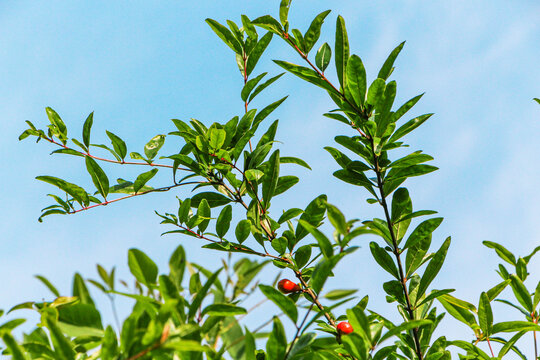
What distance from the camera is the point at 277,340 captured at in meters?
A: 1.12

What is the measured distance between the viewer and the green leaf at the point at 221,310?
1035 mm

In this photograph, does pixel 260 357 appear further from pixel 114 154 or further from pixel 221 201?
pixel 114 154

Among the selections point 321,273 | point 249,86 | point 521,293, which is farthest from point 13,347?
point 521,293

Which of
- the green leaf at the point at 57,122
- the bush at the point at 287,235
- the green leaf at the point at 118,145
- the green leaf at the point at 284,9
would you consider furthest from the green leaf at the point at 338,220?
the green leaf at the point at 57,122

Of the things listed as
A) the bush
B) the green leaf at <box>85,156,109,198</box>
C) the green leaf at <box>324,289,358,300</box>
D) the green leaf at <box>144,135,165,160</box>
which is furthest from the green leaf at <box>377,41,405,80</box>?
the green leaf at <box>85,156,109,198</box>

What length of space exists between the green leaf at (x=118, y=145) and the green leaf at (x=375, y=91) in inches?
51.8

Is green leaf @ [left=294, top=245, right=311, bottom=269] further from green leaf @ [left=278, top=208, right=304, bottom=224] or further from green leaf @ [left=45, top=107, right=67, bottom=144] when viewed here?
green leaf @ [left=45, top=107, right=67, bottom=144]

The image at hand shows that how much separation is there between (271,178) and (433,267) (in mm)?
742

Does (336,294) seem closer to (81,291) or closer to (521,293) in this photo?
(81,291)

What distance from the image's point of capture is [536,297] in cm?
211

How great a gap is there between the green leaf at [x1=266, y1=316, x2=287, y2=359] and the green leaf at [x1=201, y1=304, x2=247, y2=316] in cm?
11

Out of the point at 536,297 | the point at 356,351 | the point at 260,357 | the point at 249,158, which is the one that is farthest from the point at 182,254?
the point at 536,297

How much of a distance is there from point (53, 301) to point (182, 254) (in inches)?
12.9

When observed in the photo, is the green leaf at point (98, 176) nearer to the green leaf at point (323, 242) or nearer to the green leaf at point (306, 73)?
the green leaf at point (306, 73)
